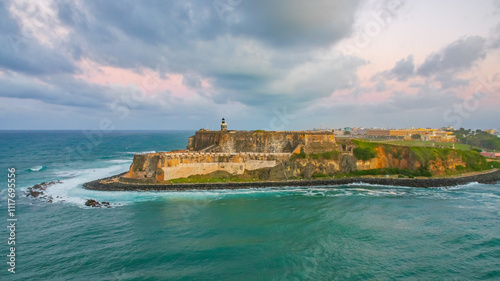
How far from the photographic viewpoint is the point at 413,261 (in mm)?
18625

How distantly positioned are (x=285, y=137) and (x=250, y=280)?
115ft

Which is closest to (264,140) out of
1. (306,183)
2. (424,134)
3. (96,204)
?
(306,183)

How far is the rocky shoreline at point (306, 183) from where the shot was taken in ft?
122

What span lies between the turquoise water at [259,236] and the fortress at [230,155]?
5.08 m

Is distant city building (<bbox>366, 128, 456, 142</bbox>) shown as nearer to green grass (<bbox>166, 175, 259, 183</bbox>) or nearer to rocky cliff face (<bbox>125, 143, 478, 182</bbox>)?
rocky cliff face (<bbox>125, 143, 478, 182</bbox>)

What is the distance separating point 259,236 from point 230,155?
2067 centimetres

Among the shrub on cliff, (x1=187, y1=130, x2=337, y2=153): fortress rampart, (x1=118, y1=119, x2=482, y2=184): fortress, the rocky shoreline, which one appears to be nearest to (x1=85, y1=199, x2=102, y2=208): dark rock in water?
the rocky shoreline

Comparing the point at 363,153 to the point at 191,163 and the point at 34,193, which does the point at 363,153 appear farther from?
the point at 34,193

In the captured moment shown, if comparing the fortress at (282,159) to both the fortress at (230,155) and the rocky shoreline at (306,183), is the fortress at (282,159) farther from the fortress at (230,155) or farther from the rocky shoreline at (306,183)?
the rocky shoreline at (306,183)

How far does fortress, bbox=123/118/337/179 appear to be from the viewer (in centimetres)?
3897

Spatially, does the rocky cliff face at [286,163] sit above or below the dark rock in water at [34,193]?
above

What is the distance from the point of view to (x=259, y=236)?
22266 mm

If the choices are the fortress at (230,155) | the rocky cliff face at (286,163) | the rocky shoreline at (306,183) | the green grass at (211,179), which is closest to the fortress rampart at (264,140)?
the fortress at (230,155)

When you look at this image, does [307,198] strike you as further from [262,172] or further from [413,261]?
[413,261]
